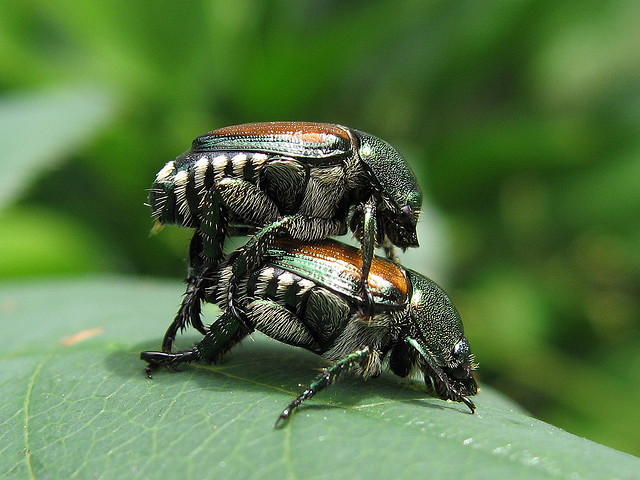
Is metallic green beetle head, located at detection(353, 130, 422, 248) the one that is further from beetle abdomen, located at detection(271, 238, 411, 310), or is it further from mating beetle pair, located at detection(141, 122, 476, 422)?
beetle abdomen, located at detection(271, 238, 411, 310)

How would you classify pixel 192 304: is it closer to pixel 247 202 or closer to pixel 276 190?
pixel 247 202

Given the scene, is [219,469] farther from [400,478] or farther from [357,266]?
[357,266]

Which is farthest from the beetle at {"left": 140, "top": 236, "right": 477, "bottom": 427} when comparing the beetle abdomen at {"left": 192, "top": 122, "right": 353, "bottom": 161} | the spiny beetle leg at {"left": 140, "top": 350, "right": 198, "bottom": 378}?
the beetle abdomen at {"left": 192, "top": 122, "right": 353, "bottom": 161}

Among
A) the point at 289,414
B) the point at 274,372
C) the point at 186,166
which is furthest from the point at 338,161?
the point at 289,414

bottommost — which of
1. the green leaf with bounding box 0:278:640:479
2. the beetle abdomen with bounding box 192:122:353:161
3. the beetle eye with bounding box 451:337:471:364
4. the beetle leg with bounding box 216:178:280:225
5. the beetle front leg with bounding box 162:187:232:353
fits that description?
the green leaf with bounding box 0:278:640:479

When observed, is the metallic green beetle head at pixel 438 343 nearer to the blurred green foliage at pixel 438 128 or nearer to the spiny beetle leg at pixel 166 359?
the spiny beetle leg at pixel 166 359

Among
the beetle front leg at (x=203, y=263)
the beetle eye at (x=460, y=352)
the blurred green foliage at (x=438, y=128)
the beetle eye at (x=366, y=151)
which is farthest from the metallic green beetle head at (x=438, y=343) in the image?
the blurred green foliage at (x=438, y=128)

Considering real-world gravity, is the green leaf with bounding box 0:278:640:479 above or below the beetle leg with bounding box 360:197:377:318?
below
